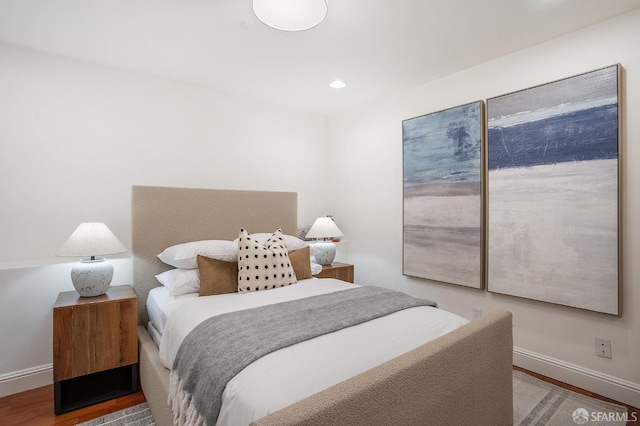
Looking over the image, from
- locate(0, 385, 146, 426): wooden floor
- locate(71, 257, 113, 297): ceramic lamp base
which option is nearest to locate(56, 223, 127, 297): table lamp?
locate(71, 257, 113, 297): ceramic lamp base

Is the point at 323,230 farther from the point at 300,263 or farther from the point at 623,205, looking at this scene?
the point at 623,205

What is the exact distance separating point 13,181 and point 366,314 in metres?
2.67

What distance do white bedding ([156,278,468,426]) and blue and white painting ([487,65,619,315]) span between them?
108 cm

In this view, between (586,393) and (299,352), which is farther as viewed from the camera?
(586,393)

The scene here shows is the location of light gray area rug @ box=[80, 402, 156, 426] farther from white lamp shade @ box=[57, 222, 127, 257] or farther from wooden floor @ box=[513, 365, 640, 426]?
wooden floor @ box=[513, 365, 640, 426]

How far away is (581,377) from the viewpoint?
223 centimetres

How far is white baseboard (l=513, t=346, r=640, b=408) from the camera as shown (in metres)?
2.05

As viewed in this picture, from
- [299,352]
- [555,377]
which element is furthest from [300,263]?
[555,377]

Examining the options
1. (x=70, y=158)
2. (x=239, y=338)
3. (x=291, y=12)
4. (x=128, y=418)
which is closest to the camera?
(x=239, y=338)

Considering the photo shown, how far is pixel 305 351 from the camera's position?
1.34 meters

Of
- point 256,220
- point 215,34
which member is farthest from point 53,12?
point 256,220

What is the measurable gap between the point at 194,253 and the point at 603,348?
9.72 feet

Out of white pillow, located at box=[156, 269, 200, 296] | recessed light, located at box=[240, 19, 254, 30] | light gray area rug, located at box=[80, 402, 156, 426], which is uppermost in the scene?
recessed light, located at box=[240, 19, 254, 30]

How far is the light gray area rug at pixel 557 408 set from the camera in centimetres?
189
